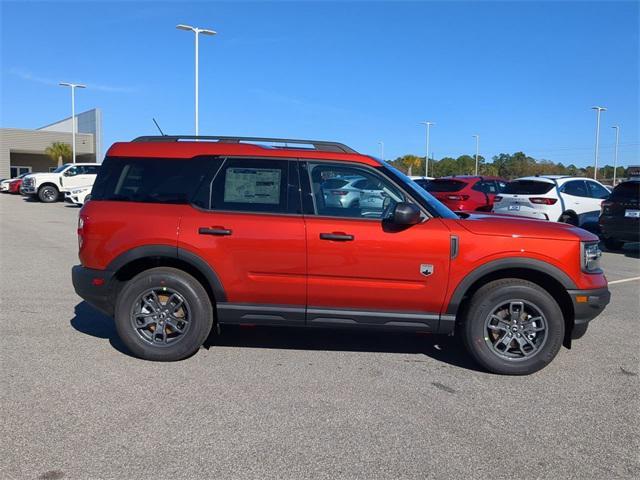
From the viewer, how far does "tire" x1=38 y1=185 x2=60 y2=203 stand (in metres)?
26.3

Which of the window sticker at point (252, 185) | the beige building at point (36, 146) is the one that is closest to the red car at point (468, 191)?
the window sticker at point (252, 185)

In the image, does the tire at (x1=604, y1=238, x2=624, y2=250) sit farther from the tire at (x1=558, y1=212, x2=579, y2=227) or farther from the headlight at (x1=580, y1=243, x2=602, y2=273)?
the headlight at (x1=580, y1=243, x2=602, y2=273)

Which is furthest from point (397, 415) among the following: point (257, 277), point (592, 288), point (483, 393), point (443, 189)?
point (443, 189)

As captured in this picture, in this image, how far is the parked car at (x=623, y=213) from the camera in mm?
11695

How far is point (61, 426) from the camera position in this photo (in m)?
3.62

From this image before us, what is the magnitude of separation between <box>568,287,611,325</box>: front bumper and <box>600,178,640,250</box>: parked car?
26.6 feet

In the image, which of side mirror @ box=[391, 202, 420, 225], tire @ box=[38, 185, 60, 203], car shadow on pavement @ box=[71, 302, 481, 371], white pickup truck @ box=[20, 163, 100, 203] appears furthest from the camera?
tire @ box=[38, 185, 60, 203]

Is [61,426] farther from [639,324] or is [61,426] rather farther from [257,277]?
[639,324]

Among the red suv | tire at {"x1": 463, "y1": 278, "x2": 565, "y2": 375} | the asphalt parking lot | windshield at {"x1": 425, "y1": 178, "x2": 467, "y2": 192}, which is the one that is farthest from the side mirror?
windshield at {"x1": 425, "y1": 178, "x2": 467, "y2": 192}

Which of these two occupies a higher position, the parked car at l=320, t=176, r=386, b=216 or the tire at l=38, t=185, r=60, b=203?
the parked car at l=320, t=176, r=386, b=216

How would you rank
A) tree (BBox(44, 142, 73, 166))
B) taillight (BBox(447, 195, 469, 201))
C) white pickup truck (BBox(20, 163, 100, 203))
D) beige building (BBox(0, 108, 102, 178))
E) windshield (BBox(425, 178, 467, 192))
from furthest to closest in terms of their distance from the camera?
tree (BBox(44, 142, 73, 166)) → beige building (BBox(0, 108, 102, 178)) → white pickup truck (BBox(20, 163, 100, 203)) → windshield (BBox(425, 178, 467, 192)) → taillight (BBox(447, 195, 469, 201))

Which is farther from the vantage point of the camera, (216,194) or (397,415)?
(216,194)

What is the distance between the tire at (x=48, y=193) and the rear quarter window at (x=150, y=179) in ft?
79.0

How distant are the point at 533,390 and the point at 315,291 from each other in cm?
192
